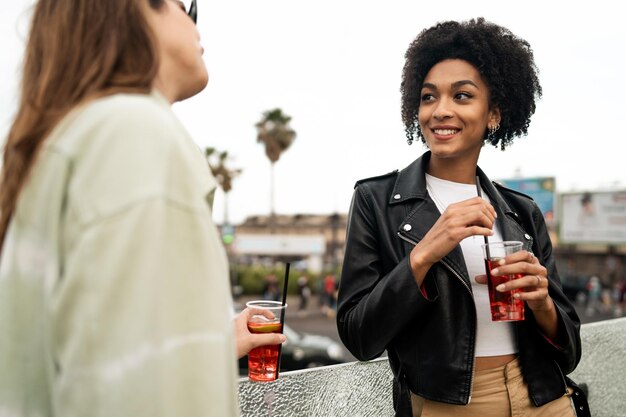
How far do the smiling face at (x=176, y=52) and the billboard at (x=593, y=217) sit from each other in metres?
38.2

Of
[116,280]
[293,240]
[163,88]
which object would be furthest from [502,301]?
[293,240]

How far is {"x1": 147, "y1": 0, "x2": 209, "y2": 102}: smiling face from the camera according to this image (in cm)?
99

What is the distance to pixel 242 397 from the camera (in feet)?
6.46

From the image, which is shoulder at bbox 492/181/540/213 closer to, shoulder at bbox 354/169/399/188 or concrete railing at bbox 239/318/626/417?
shoulder at bbox 354/169/399/188

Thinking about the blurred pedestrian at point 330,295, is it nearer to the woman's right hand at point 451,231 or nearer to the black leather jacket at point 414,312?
the black leather jacket at point 414,312

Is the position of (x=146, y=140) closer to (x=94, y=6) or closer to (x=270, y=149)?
(x=94, y=6)

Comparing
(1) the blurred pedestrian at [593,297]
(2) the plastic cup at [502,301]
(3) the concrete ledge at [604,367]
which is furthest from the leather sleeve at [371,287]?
(1) the blurred pedestrian at [593,297]

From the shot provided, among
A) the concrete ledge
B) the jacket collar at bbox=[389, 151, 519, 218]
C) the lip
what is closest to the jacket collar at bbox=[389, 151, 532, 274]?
the jacket collar at bbox=[389, 151, 519, 218]

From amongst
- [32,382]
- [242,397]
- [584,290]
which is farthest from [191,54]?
[584,290]

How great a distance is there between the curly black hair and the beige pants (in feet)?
3.20

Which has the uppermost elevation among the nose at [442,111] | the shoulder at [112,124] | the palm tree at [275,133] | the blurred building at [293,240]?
the shoulder at [112,124]

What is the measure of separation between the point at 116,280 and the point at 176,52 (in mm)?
448

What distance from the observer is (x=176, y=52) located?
39.6 inches

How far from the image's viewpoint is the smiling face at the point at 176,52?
3.24ft
